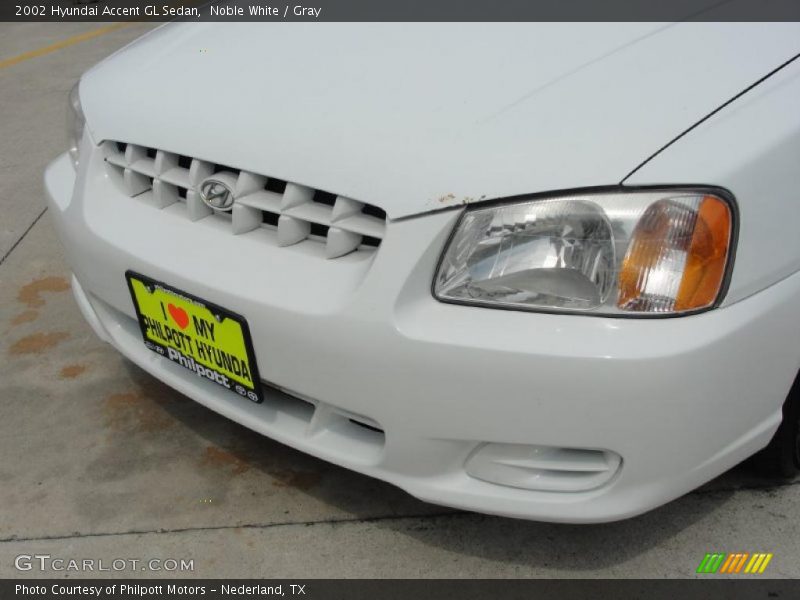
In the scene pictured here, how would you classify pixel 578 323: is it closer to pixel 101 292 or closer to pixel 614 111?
pixel 614 111

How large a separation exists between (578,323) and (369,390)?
1.33ft

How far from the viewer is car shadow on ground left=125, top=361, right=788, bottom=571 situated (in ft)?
6.66

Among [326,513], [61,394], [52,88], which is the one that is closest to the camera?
[326,513]

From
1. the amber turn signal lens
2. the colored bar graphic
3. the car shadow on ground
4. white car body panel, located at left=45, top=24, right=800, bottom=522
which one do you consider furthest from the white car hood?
the colored bar graphic

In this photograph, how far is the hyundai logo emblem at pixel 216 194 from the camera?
1.93 m

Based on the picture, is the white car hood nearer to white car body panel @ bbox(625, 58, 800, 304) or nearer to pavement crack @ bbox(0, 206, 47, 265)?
white car body panel @ bbox(625, 58, 800, 304)

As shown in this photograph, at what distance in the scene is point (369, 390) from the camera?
170cm

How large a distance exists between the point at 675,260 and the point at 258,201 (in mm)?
836

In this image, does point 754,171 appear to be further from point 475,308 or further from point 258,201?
point 258,201

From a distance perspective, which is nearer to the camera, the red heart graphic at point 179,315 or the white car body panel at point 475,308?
the white car body panel at point 475,308

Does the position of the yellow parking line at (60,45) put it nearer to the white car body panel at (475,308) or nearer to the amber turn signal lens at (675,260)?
the white car body panel at (475,308)

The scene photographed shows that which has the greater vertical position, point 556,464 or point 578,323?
point 578,323
